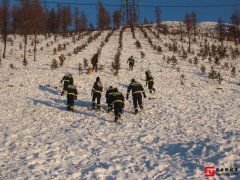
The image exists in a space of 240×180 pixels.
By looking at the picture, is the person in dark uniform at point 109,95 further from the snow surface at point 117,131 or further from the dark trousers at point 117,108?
the dark trousers at point 117,108

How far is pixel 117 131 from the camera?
1425 centimetres

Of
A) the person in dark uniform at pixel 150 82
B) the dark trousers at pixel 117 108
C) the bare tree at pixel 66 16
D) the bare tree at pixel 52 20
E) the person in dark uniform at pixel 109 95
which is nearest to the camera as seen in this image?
the dark trousers at pixel 117 108

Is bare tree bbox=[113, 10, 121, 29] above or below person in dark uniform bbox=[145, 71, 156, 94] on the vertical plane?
above

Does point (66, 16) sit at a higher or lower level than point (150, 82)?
higher

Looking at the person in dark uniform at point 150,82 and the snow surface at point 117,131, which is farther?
the person in dark uniform at point 150,82

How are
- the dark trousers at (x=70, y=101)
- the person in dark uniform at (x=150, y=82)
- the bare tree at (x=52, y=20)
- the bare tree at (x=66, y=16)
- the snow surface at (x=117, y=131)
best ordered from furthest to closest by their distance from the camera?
1. the bare tree at (x=52, y=20)
2. the bare tree at (x=66, y=16)
3. the person in dark uniform at (x=150, y=82)
4. the dark trousers at (x=70, y=101)
5. the snow surface at (x=117, y=131)

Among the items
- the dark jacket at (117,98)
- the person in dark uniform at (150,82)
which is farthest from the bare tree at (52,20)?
the dark jacket at (117,98)

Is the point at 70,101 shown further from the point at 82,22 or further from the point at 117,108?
the point at 82,22

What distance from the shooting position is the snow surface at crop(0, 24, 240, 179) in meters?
9.95

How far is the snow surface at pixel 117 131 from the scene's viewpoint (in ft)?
32.7

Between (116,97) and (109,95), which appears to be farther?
(109,95)

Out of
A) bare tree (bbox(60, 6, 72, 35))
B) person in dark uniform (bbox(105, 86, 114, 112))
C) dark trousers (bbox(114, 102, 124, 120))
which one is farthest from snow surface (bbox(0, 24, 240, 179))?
bare tree (bbox(60, 6, 72, 35))

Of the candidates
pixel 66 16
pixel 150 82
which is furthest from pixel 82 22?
pixel 150 82

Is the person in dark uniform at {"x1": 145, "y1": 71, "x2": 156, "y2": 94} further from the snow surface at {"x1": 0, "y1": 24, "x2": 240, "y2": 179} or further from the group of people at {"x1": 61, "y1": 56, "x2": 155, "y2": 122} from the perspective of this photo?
the group of people at {"x1": 61, "y1": 56, "x2": 155, "y2": 122}
